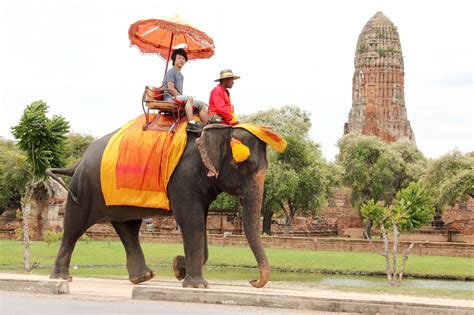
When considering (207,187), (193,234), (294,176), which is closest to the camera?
(193,234)

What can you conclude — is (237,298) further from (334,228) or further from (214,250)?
(334,228)

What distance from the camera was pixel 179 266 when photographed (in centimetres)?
1225

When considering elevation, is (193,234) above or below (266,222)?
below

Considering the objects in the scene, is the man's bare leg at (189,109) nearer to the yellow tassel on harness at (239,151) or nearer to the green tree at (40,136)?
the yellow tassel on harness at (239,151)

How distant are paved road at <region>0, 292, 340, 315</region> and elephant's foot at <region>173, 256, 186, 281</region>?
2.47 metres

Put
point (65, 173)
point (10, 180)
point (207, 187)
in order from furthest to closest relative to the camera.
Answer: point (10, 180), point (65, 173), point (207, 187)

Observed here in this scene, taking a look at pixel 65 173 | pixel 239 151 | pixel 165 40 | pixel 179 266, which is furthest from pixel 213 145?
pixel 65 173

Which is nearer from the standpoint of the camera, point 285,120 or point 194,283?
point 194,283

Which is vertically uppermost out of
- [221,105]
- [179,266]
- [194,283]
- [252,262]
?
[221,105]

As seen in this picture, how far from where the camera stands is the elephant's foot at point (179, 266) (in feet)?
40.1

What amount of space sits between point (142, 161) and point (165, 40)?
2.32m

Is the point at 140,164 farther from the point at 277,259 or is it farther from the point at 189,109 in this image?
the point at 277,259

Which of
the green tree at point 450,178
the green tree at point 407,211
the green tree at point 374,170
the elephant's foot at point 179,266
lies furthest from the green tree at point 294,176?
the elephant's foot at point 179,266

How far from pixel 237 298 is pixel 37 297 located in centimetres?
227
